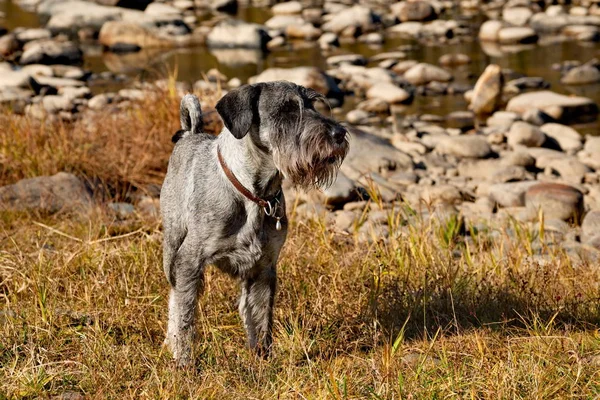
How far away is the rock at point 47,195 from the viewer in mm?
8148

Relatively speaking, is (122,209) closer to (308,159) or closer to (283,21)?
(308,159)

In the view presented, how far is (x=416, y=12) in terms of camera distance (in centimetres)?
2373

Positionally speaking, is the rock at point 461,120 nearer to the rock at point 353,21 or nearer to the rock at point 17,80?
the rock at point 17,80

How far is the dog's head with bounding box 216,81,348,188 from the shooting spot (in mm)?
4832

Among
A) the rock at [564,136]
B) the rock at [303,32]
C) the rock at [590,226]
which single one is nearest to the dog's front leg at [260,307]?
the rock at [590,226]

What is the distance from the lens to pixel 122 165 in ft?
31.6

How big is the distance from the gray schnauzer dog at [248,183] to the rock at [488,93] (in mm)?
10823

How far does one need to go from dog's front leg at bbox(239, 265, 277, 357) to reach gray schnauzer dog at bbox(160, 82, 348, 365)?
0.01 meters

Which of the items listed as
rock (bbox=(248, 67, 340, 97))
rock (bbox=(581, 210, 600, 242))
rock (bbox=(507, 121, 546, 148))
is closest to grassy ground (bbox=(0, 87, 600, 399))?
rock (bbox=(581, 210, 600, 242))

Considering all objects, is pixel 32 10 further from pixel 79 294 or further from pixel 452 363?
pixel 452 363

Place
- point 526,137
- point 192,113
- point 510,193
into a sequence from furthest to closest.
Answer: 1. point 526,137
2. point 510,193
3. point 192,113

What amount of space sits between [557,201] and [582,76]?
809 centimetres

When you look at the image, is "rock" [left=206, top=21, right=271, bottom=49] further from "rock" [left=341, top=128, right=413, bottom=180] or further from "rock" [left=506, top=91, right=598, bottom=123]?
"rock" [left=341, top=128, right=413, bottom=180]

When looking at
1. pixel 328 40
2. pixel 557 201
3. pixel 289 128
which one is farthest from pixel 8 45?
pixel 289 128
